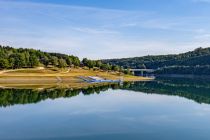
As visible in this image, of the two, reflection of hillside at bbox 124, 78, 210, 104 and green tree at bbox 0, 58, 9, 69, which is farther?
green tree at bbox 0, 58, 9, 69

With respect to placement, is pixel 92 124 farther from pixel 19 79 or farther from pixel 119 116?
pixel 19 79

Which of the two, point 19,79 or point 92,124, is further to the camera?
point 19,79

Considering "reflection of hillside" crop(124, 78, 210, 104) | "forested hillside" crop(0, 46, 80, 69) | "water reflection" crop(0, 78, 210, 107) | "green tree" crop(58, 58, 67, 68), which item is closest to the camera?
"water reflection" crop(0, 78, 210, 107)

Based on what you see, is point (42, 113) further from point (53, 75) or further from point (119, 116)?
point (53, 75)

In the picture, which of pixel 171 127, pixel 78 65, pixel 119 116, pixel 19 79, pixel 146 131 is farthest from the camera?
pixel 78 65

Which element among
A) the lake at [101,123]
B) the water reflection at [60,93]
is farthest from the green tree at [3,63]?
the lake at [101,123]

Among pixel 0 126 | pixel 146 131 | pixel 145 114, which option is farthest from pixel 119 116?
pixel 0 126

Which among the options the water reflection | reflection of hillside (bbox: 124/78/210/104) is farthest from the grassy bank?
reflection of hillside (bbox: 124/78/210/104)

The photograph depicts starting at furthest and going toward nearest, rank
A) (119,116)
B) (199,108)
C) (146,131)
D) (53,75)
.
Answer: (53,75)
(199,108)
(119,116)
(146,131)

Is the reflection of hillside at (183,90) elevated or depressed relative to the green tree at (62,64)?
depressed

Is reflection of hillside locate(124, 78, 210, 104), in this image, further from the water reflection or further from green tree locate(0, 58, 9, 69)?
green tree locate(0, 58, 9, 69)

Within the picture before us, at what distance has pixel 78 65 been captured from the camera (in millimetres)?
188875

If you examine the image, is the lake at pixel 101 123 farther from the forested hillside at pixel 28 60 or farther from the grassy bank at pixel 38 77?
the forested hillside at pixel 28 60

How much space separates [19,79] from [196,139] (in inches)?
3793
